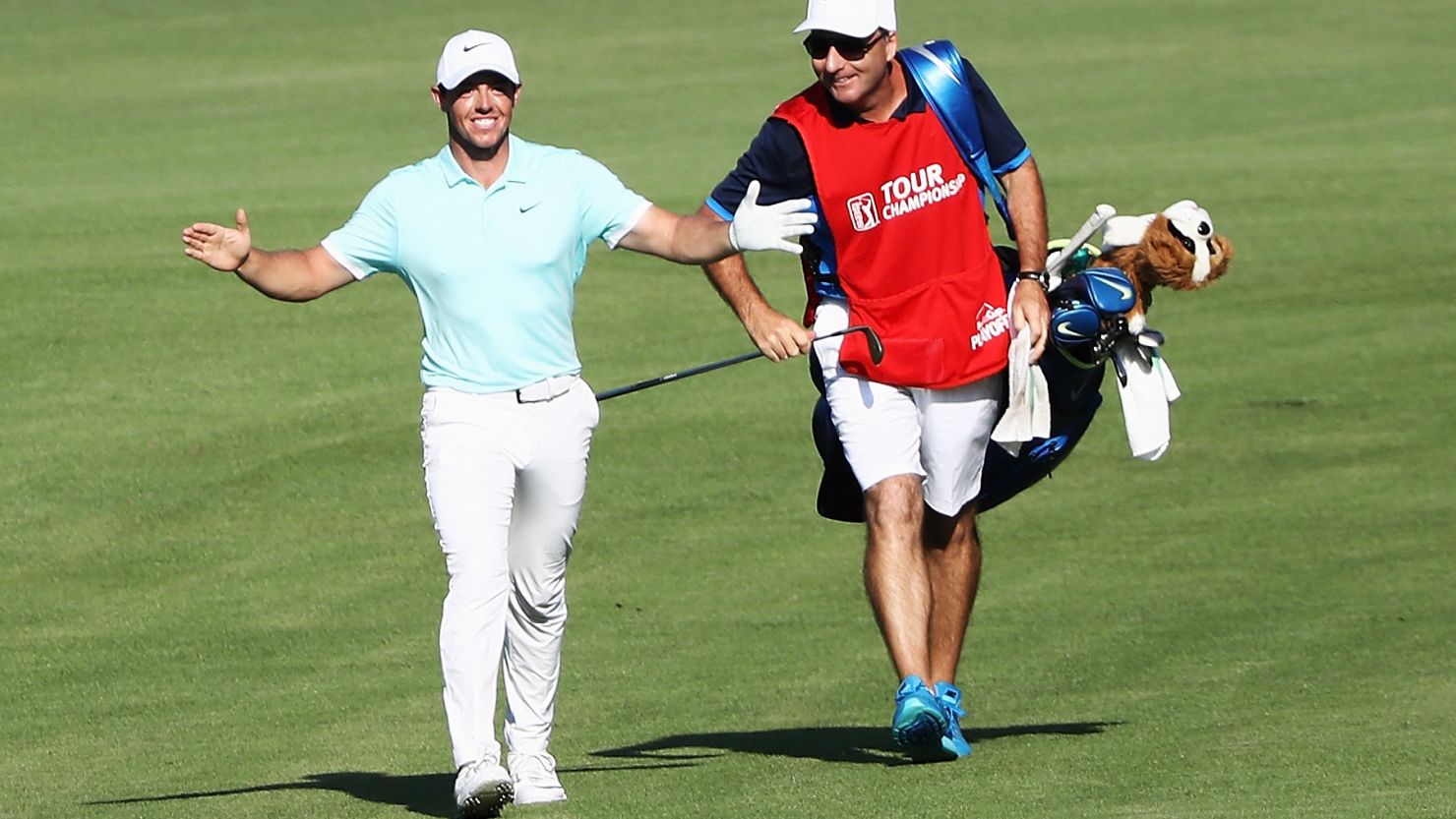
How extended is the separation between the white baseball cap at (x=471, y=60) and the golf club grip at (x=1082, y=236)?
2107 mm

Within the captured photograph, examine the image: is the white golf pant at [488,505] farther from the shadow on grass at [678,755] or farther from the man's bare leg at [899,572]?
the man's bare leg at [899,572]

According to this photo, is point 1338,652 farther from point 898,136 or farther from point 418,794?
point 418,794

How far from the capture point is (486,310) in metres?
7.75

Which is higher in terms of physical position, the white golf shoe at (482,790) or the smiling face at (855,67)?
the smiling face at (855,67)

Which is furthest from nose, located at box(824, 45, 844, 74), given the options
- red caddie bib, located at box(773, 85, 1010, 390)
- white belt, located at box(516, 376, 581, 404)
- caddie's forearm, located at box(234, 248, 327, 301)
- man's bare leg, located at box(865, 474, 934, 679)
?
caddie's forearm, located at box(234, 248, 327, 301)

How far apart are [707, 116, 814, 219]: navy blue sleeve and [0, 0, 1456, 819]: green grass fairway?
1.70 meters

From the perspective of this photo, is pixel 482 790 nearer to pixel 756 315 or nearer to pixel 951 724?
pixel 951 724

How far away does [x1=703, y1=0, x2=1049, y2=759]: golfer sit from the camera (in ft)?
27.9

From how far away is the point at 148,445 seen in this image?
14891 millimetres

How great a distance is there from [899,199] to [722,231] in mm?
668

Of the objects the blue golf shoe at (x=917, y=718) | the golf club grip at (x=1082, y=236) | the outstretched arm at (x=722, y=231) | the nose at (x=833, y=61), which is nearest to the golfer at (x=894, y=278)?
the nose at (x=833, y=61)

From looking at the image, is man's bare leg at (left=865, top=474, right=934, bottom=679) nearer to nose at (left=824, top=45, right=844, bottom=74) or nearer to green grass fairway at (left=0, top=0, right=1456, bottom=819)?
green grass fairway at (left=0, top=0, right=1456, bottom=819)

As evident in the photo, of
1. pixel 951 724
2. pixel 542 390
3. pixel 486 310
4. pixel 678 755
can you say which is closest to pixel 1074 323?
pixel 951 724

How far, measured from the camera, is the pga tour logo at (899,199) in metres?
8.52
